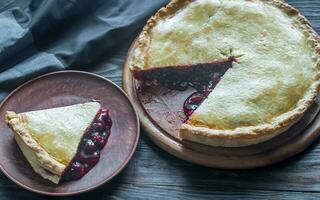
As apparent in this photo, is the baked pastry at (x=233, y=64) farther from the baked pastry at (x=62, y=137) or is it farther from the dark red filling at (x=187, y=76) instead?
the baked pastry at (x=62, y=137)

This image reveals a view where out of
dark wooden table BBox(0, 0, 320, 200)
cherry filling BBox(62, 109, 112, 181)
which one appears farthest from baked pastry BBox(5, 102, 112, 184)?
dark wooden table BBox(0, 0, 320, 200)

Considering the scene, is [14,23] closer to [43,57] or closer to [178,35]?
[43,57]

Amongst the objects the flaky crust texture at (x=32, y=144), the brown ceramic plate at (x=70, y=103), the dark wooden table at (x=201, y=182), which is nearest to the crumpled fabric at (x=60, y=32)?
the brown ceramic plate at (x=70, y=103)

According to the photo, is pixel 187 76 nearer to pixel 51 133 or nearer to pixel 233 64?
pixel 233 64

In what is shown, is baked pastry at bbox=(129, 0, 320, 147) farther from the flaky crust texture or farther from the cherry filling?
the flaky crust texture

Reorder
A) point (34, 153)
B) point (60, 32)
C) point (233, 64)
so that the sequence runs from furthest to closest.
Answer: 1. point (60, 32)
2. point (233, 64)
3. point (34, 153)

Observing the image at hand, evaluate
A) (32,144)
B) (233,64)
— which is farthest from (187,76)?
(32,144)
